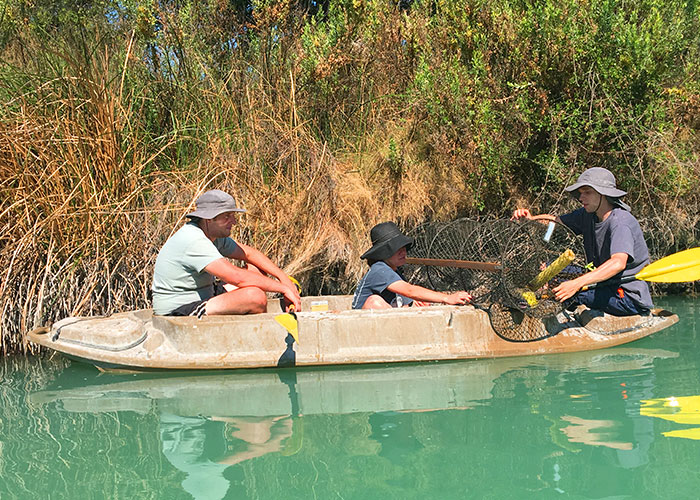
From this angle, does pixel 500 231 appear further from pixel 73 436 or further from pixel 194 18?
pixel 194 18

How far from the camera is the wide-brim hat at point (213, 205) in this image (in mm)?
5625

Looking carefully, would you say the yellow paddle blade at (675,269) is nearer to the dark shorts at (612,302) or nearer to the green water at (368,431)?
the dark shorts at (612,302)

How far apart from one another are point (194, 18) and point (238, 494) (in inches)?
284

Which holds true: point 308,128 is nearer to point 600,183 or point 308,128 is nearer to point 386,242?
point 386,242

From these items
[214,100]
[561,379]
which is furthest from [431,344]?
[214,100]

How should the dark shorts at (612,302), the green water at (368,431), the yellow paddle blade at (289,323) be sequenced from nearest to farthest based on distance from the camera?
the green water at (368,431) < the yellow paddle blade at (289,323) < the dark shorts at (612,302)

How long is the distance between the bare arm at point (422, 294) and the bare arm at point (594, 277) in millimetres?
768

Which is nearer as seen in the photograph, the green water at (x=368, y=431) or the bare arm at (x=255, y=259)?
the green water at (x=368, y=431)

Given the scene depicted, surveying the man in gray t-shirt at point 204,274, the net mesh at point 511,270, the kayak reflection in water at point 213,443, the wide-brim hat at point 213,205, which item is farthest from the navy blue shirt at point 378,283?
the kayak reflection in water at point 213,443

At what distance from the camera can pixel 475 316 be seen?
5852mm

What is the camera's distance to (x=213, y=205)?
5.68 meters

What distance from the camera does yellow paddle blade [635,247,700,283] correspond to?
19.5ft

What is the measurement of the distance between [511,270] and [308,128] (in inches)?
151

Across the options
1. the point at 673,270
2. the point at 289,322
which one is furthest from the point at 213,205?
the point at 673,270
